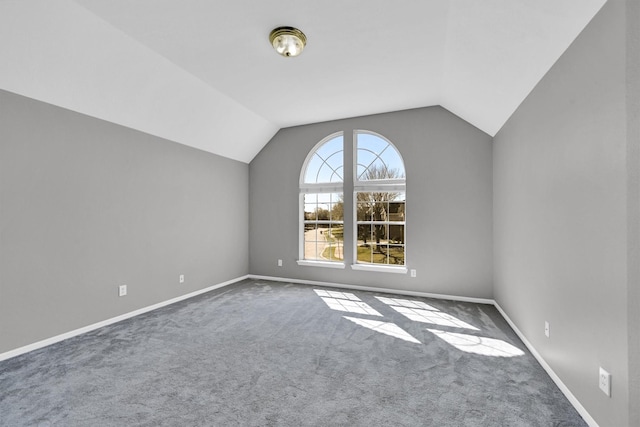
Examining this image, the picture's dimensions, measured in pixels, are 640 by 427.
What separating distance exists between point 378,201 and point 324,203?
984mm

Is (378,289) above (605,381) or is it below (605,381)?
below

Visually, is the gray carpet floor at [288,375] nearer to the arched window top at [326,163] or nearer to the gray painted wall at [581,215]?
the gray painted wall at [581,215]

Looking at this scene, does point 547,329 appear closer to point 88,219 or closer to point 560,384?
point 560,384

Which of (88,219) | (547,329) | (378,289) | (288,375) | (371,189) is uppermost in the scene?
(371,189)

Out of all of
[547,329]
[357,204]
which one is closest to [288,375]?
[547,329]

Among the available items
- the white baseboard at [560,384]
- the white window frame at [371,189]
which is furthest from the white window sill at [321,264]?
the white baseboard at [560,384]

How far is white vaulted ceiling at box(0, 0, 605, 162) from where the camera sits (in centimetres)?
211

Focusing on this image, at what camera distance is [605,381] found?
1479 millimetres

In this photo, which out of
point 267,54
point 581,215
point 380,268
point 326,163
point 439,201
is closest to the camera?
point 581,215

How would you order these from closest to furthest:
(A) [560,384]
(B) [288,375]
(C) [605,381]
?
1. (C) [605,381]
2. (A) [560,384]
3. (B) [288,375]

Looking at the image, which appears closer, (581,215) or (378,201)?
(581,215)

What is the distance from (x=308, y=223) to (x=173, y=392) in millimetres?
3578

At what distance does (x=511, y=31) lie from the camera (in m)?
2.06

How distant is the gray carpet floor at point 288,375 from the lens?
1754mm
